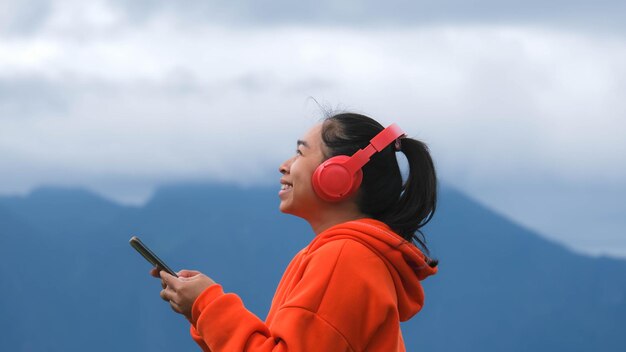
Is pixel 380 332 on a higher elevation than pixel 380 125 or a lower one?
lower

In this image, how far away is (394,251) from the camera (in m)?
2.87

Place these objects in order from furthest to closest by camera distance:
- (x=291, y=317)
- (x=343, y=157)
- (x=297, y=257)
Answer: (x=297, y=257), (x=343, y=157), (x=291, y=317)

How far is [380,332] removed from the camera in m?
2.81

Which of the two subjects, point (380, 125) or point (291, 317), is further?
point (380, 125)

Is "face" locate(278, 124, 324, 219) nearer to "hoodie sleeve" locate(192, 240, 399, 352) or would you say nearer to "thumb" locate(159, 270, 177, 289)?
"hoodie sleeve" locate(192, 240, 399, 352)

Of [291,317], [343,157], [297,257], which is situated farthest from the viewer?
[297,257]

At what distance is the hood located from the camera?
2855 mm

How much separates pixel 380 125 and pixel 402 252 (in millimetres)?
383

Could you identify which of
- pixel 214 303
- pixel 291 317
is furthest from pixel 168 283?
pixel 291 317

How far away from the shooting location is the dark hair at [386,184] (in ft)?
9.83

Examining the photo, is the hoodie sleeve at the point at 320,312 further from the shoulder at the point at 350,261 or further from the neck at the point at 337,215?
the neck at the point at 337,215

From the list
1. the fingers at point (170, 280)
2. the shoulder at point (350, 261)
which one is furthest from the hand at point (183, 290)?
the shoulder at point (350, 261)

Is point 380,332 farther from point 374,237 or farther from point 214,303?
point 214,303

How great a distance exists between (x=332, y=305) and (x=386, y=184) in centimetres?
43
